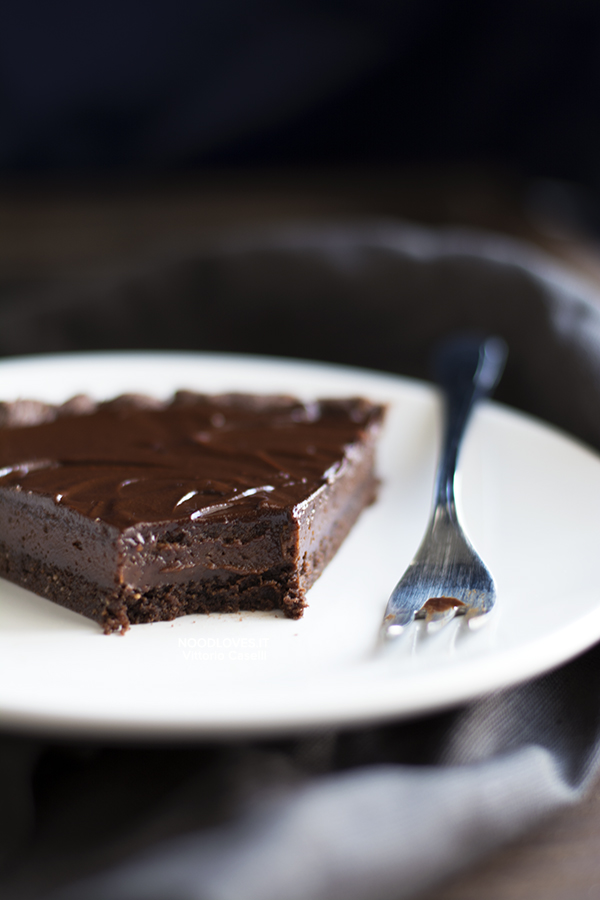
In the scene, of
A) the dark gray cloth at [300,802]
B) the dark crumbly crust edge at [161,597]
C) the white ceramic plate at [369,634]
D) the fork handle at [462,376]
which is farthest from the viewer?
the fork handle at [462,376]

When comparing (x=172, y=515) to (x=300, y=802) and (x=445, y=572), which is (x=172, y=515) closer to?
(x=445, y=572)

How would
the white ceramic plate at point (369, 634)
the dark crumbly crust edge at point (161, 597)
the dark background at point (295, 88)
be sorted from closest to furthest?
the white ceramic plate at point (369, 634) → the dark crumbly crust edge at point (161, 597) → the dark background at point (295, 88)

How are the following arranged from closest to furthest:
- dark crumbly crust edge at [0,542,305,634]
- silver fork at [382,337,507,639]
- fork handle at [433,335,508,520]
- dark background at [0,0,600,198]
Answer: silver fork at [382,337,507,639]
dark crumbly crust edge at [0,542,305,634]
fork handle at [433,335,508,520]
dark background at [0,0,600,198]

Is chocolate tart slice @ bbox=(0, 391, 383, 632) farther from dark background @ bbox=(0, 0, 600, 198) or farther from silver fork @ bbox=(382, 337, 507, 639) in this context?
dark background @ bbox=(0, 0, 600, 198)

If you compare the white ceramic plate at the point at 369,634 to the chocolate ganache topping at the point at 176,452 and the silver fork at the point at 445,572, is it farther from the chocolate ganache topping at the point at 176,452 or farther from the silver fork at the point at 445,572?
the chocolate ganache topping at the point at 176,452

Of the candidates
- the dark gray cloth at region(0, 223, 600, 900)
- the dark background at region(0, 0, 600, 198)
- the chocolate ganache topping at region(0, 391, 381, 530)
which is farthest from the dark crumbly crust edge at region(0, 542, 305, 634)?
the dark background at region(0, 0, 600, 198)

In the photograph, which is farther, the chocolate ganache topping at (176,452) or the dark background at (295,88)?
the dark background at (295,88)

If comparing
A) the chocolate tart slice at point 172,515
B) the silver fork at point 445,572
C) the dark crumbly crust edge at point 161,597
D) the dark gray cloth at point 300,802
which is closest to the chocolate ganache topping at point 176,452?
the chocolate tart slice at point 172,515
